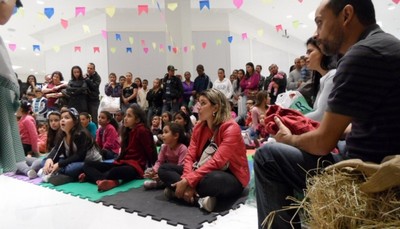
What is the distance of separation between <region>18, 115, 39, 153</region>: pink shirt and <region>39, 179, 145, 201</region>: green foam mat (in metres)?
1.31

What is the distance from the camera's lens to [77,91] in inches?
207

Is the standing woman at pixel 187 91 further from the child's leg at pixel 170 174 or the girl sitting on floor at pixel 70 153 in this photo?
the child's leg at pixel 170 174

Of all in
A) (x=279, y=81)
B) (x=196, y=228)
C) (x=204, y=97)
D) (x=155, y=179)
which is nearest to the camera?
(x=196, y=228)

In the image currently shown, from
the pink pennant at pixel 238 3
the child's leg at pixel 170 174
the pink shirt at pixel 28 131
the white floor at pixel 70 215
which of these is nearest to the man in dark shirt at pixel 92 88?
the pink shirt at pixel 28 131

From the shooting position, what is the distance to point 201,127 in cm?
248

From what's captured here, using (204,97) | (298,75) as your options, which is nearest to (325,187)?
(204,97)

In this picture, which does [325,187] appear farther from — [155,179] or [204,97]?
[155,179]

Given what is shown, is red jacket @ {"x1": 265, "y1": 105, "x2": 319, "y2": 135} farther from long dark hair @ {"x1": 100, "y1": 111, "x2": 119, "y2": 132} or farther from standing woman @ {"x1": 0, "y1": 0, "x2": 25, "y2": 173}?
long dark hair @ {"x1": 100, "y1": 111, "x2": 119, "y2": 132}

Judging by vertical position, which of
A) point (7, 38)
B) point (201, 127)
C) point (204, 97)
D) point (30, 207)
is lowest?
point (30, 207)

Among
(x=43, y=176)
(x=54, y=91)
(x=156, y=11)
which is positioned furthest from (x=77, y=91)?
(x=156, y=11)

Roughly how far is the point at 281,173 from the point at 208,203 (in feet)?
3.37

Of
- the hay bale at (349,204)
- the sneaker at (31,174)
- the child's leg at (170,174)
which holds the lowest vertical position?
the sneaker at (31,174)

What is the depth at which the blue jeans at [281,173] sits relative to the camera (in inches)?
45.6

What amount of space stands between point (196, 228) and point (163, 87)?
4.84 meters
